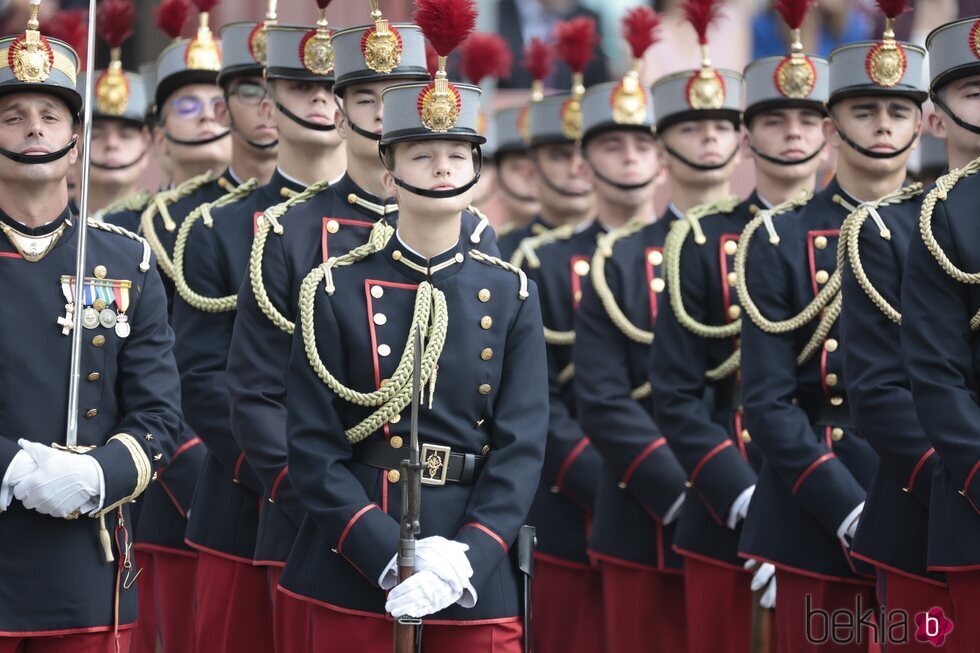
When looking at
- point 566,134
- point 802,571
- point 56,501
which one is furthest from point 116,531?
point 566,134

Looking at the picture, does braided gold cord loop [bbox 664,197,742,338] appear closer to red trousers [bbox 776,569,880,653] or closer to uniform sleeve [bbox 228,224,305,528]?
red trousers [bbox 776,569,880,653]

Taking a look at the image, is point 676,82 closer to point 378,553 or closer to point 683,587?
point 683,587

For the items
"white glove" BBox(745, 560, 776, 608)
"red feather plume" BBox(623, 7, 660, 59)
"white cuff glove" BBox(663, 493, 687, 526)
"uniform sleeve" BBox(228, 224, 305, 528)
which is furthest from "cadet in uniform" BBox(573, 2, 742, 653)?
"uniform sleeve" BBox(228, 224, 305, 528)

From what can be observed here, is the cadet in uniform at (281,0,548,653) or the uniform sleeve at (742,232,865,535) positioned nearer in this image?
the cadet in uniform at (281,0,548,653)

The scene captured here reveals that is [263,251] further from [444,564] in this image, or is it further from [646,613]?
[646,613]

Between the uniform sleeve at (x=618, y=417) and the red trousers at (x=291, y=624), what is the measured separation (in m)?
2.13

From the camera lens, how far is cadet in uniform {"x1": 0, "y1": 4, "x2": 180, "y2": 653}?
18.1ft

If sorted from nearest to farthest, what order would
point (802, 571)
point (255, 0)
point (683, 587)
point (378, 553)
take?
1. point (378, 553)
2. point (802, 571)
3. point (683, 587)
4. point (255, 0)

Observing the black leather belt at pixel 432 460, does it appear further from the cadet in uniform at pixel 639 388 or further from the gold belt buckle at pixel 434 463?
the cadet in uniform at pixel 639 388

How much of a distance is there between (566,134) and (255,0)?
5.18 metres

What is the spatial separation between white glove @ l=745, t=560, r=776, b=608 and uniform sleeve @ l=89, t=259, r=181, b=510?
234 cm

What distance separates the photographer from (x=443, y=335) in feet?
18.5

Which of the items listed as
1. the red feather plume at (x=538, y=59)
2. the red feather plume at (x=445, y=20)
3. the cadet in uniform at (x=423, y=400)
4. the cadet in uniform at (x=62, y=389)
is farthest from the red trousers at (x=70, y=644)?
the red feather plume at (x=538, y=59)

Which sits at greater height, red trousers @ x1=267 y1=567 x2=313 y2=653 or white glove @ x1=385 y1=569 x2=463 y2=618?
white glove @ x1=385 y1=569 x2=463 y2=618
